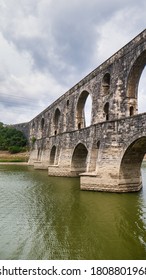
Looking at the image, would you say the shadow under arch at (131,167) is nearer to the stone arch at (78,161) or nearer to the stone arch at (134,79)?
the stone arch at (134,79)

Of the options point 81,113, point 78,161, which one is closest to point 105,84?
point 81,113

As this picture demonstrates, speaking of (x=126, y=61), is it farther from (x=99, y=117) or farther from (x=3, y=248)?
(x=3, y=248)

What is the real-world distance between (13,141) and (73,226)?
46.3 m

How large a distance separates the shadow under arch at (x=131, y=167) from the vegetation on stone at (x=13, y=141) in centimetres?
4019

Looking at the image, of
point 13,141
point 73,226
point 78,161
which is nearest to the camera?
point 73,226

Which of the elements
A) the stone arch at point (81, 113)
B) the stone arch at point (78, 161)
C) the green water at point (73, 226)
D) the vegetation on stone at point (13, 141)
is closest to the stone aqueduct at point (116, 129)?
the stone arch at point (78, 161)

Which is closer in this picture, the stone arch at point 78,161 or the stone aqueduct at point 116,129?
the stone aqueduct at point 116,129

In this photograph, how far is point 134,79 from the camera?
13898 mm

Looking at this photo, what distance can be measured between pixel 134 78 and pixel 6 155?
40719 mm

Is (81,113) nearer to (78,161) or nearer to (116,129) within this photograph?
(78,161)

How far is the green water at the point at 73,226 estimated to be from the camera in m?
5.95

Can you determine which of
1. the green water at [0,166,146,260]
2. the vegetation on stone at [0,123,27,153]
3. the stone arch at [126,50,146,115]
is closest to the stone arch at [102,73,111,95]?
the stone arch at [126,50,146,115]

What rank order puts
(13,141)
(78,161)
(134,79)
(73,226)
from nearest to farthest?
(73,226)
(134,79)
(78,161)
(13,141)
